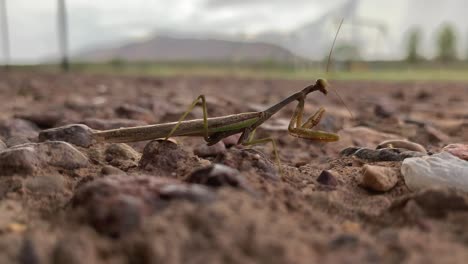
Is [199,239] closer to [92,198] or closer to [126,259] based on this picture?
[126,259]

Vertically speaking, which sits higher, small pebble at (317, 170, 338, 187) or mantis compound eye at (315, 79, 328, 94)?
mantis compound eye at (315, 79, 328, 94)

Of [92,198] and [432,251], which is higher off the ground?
[92,198]

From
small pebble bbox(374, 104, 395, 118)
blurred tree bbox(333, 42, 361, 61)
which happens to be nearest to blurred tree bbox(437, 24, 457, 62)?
blurred tree bbox(333, 42, 361, 61)

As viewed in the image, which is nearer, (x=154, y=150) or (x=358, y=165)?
(x=154, y=150)

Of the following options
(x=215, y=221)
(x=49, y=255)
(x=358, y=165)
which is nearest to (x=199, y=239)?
(x=215, y=221)

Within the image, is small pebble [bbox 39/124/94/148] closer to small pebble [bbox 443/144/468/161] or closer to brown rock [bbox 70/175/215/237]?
brown rock [bbox 70/175/215/237]

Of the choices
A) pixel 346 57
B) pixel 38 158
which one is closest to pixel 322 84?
pixel 38 158

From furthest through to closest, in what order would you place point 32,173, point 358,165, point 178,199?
1. point 358,165
2. point 32,173
3. point 178,199

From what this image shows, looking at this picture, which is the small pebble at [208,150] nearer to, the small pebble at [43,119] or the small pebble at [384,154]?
the small pebble at [384,154]
